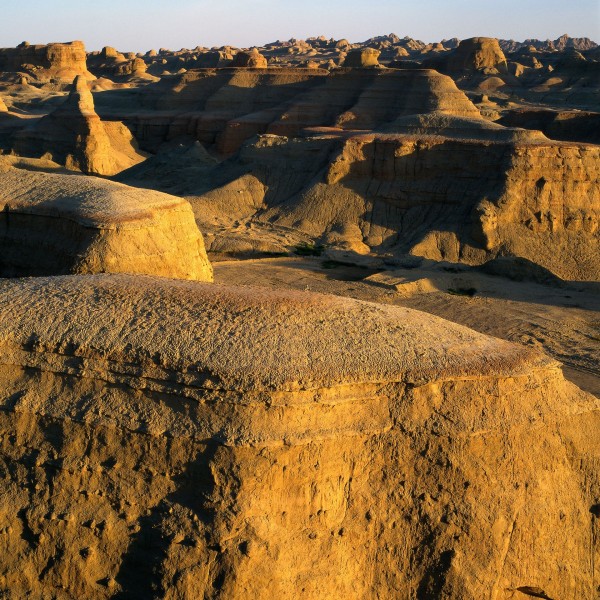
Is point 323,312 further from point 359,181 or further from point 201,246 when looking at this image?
point 359,181

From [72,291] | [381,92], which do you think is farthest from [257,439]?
[381,92]

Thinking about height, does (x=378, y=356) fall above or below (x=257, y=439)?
above

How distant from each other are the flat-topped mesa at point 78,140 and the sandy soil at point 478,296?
18581 millimetres

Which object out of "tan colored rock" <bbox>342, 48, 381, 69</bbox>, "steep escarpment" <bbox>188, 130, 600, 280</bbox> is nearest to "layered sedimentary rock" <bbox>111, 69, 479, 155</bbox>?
"tan colored rock" <bbox>342, 48, 381, 69</bbox>

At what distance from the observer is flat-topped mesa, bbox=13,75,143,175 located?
1635 inches

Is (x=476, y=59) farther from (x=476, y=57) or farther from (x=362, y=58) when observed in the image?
(x=362, y=58)

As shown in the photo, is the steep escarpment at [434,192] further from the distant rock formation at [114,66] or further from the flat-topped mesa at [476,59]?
the distant rock formation at [114,66]

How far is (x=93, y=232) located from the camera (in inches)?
601

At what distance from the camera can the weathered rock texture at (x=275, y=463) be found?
709 cm

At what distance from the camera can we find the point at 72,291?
8.52 meters

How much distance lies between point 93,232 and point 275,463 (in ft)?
30.6

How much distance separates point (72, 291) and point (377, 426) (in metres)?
3.51

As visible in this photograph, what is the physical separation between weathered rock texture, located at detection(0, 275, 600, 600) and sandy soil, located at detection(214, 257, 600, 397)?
930 centimetres

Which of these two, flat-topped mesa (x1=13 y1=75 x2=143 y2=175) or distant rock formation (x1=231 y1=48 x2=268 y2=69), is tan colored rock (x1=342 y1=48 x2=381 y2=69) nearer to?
distant rock formation (x1=231 y1=48 x2=268 y2=69)
